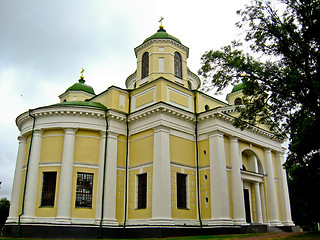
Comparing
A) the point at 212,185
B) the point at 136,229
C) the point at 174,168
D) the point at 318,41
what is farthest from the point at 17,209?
the point at 318,41

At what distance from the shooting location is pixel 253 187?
81.2 ft

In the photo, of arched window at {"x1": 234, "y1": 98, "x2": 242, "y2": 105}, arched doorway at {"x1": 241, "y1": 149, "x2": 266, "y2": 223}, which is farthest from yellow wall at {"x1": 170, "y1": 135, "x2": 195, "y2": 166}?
arched window at {"x1": 234, "y1": 98, "x2": 242, "y2": 105}

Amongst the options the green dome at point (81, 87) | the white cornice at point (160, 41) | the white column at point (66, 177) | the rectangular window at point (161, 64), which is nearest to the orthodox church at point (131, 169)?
the white column at point (66, 177)

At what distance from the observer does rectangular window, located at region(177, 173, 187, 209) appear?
2017 cm

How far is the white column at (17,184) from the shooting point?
801 inches

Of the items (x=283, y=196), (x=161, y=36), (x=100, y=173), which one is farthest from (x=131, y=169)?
(x=283, y=196)

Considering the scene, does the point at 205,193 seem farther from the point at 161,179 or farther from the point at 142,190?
the point at 142,190

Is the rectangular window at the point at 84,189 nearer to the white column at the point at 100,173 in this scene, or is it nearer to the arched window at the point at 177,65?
the white column at the point at 100,173

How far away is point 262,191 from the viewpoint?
82.2 feet

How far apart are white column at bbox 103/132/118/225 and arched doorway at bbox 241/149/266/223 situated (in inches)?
361

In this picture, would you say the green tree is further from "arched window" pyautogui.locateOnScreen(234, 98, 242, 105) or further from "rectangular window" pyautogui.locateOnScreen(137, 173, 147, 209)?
"arched window" pyautogui.locateOnScreen(234, 98, 242, 105)

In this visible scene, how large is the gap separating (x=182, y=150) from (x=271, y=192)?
9147mm

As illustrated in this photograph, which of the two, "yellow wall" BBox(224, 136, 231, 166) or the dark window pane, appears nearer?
the dark window pane

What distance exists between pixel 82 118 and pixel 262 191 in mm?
14791
